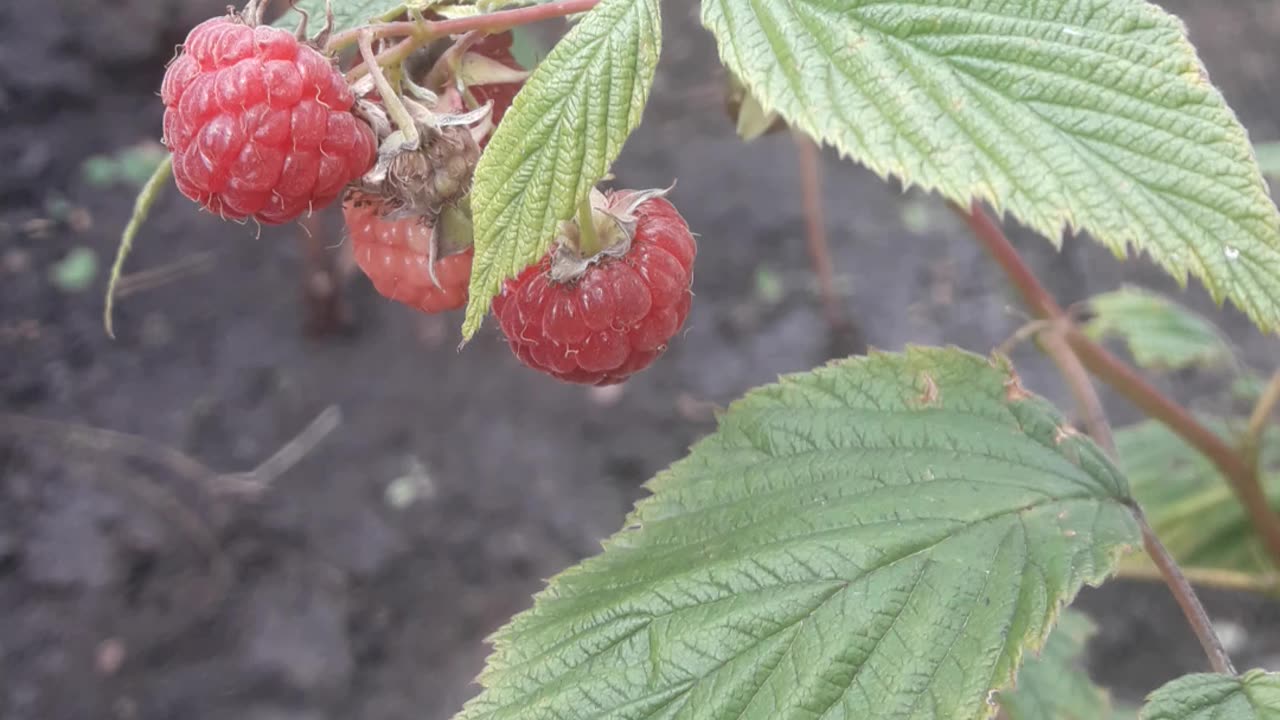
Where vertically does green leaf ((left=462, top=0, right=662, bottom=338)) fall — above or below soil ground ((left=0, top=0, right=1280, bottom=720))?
above

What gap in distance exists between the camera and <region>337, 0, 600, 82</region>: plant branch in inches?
26.1

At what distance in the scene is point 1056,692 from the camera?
1199 mm

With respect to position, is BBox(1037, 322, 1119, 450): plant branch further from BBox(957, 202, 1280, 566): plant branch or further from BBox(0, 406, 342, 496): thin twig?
BBox(0, 406, 342, 496): thin twig

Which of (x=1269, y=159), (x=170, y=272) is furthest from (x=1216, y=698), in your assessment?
(x=170, y=272)

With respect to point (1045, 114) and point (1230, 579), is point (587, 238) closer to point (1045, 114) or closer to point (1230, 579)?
point (1045, 114)

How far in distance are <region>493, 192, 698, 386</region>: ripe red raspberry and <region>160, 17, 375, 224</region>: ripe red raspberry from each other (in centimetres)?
16

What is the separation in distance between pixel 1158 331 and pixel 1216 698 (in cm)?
121

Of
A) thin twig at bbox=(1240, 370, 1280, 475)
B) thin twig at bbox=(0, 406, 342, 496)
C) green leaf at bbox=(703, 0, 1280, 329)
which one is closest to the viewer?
green leaf at bbox=(703, 0, 1280, 329)

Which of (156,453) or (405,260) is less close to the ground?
(405,260)

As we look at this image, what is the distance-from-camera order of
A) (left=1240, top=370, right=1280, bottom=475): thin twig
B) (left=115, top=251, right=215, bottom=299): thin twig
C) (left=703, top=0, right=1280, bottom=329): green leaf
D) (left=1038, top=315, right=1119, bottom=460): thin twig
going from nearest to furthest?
(left=703, top=0, right=1280, bottom=329): green leaf, (left=1038, top=315, right=1119, bottom=460): thin twig, (left=1240, top=370, right=1280, bottom=475): thin twig, (left=115, top=251, right=215, bottom=299): thin twig

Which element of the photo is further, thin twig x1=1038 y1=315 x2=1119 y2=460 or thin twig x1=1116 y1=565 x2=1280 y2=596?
thin twig x1=1116 y1=565 x2=1280 y2=596

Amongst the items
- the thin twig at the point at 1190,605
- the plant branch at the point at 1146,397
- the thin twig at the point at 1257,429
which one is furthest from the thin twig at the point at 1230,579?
the thin twig at the point at 1190,605

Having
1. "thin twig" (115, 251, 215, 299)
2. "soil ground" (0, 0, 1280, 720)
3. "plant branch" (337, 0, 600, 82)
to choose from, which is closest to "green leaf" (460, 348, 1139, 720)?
"plant branch" (337, 0, 600, 82)

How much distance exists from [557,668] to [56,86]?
2492 millimetres
